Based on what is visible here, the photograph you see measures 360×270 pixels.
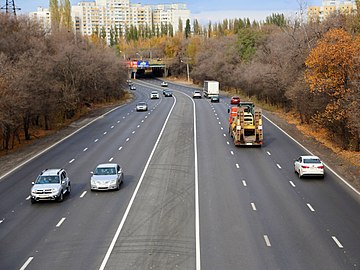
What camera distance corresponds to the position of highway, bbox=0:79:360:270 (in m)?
17.9

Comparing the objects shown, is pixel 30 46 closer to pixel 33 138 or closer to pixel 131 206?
pixel 33 138

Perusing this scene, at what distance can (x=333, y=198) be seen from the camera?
84.7 feet

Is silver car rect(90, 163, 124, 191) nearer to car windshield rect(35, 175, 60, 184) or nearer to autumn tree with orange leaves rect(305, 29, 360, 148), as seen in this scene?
car windshield rect(35, 175, 60, 184)

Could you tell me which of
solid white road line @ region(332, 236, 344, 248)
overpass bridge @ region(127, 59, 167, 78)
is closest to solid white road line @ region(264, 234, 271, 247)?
solid white road line @ region(332, 236, 344, 248)

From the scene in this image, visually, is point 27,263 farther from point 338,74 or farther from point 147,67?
point 147,67

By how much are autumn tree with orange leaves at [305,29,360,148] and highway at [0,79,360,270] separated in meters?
3.84

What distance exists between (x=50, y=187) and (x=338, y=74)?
2332cm

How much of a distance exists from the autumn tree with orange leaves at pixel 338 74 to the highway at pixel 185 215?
3.84 metres

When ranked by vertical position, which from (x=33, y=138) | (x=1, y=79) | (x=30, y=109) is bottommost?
(x=33, y=138)

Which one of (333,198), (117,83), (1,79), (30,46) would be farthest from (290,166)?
(117,83)

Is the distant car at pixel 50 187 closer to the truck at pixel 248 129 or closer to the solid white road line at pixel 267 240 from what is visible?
the solid white road line at pixel 267 240

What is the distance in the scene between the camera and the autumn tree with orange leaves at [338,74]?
37.3 m

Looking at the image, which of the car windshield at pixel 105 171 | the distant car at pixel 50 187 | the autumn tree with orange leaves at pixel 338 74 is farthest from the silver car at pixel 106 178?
the autumn tree with orange leaves at pixel 338 74

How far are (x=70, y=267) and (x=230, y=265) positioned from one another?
16.9 feet
